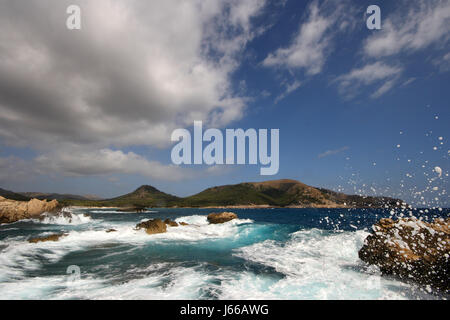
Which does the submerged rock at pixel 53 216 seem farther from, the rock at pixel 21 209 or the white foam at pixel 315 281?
the white foam at pixel 315 281

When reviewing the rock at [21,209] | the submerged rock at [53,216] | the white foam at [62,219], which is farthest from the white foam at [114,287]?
the rock at [21,209]

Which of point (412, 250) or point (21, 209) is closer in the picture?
point (412, 250)

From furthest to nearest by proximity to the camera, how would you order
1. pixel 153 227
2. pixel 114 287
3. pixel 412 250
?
pixel 153 227 < pixel 412 250 < pixel 114 287

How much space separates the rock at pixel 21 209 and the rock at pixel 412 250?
7001 centimetres

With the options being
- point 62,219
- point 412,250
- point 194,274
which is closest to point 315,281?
point 412,250

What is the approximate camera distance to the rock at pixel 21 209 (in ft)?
149

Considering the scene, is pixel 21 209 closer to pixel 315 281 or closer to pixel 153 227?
pixel 153 227

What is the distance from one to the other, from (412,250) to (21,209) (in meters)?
75.9

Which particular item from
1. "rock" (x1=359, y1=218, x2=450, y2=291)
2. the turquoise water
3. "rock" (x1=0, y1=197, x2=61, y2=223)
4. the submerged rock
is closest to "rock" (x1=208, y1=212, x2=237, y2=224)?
the turquoise water

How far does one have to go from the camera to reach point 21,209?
4994 cm

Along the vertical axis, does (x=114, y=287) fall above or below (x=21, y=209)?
above
